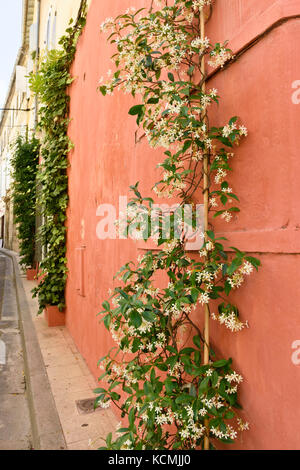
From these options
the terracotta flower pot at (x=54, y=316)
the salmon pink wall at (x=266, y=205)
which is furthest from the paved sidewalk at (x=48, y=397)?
the salmon pink wall at (x=266, y=205)

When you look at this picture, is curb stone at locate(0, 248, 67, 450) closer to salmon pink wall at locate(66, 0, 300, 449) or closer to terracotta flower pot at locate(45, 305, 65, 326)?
terracotta flower pot at locate(45, 305, 65, 326)

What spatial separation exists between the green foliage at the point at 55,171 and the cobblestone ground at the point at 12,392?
0.89m

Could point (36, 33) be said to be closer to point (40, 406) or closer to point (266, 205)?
point (40, 406)

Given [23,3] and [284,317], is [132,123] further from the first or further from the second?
[23,3]

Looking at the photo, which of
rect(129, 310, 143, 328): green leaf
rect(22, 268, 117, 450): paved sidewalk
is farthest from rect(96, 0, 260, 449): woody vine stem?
rect(22, 268, 117, 450): paved sidewalk

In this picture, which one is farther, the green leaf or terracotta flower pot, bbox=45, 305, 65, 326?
terracotta flower pot, bbox=45, 305, 65, 326

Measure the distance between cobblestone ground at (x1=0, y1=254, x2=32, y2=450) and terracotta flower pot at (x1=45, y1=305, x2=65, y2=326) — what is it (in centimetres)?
61

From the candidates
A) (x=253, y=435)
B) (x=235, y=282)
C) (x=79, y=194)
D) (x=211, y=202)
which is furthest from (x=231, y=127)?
(x=79, y=194)

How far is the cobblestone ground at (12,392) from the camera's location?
3199 mm

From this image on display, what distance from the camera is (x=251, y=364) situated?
1.46 metres

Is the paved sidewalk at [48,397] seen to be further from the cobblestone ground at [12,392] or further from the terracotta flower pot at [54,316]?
the terracotta flower pot at [54,316]

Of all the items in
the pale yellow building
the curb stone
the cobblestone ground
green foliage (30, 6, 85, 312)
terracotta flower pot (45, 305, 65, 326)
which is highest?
the pale yellow building

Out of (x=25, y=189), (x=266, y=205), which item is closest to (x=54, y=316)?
(x=266, y=205)

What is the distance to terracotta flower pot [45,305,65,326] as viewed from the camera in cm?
606
